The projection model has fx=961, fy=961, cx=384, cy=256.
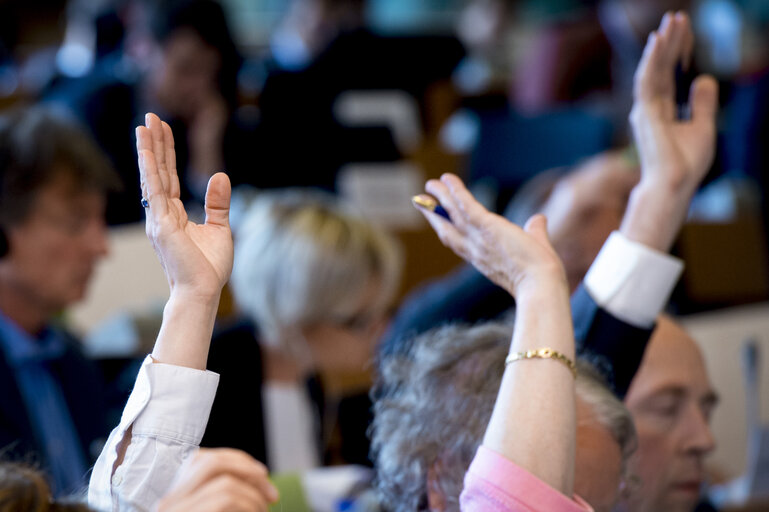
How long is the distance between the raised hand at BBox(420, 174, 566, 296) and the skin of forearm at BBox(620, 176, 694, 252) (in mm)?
316

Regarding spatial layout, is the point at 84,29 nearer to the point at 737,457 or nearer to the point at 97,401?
the point at 97,401

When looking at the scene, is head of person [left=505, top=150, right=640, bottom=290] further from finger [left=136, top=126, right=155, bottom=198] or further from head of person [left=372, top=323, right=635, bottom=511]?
finger [left=136, top=126, right=155, bottom=198]

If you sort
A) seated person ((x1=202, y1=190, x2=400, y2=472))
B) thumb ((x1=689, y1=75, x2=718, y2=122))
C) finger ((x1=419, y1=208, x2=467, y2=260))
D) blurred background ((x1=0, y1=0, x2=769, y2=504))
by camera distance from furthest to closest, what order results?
blurred background ((x1=0, y1=0, x2=769, y2=504)), seated person ((x1=202, y1=190, x2=400, y2=472)), thumb ((x1=689, y1=75, x2=718, y2=122)), finger ((x1=419, y1=208, x2=467, y2=260))

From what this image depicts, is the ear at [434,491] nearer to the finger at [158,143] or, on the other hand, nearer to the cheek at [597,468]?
the cheek at [597,468]

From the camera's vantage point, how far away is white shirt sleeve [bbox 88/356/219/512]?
3.08ft

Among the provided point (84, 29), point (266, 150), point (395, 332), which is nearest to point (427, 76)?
point (266, 150)

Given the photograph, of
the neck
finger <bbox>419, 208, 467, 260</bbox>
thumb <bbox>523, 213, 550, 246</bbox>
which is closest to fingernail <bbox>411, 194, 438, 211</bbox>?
finger <bbox>419, 208, 467, 260</bbox>

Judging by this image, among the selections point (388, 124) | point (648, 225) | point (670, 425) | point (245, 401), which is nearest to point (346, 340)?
point (245, 401)

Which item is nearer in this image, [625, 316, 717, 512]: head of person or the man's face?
[625, 316, 717, 512]: head of person

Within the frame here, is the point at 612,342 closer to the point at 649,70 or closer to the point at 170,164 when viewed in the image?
the point at 649,70

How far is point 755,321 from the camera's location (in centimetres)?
245

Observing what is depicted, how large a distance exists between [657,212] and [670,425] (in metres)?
0.38

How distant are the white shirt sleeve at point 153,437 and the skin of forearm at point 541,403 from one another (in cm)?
32

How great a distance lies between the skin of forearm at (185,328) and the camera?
0.96 m
